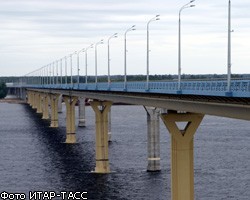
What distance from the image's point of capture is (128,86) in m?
73.2

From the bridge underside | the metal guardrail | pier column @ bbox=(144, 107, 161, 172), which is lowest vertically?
pier column @ bbox=(144, 107, 161, 172)

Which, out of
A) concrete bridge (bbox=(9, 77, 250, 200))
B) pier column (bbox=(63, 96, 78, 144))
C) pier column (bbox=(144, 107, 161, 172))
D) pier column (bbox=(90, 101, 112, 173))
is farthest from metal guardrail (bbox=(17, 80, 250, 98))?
pier column (bbox=(63, 96, 78, 144))

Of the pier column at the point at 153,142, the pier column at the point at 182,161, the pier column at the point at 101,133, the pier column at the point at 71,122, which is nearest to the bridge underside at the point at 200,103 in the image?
the pier column at the point at 182,161

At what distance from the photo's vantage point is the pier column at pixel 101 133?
89625mm

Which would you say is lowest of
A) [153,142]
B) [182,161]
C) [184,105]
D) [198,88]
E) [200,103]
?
[153,142]

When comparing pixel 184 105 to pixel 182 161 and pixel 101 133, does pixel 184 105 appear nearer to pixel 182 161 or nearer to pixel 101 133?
pixel 182 161

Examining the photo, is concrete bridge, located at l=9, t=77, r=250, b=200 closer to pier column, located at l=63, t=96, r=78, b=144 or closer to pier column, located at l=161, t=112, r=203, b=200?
pier column, located at l=161, t=112, r=203, b=200

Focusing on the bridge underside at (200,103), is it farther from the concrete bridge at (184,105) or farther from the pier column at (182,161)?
the pier column at (182,161)

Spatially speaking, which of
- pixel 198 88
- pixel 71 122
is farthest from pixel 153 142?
pixel 71 122

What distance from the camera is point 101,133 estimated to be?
305 feet

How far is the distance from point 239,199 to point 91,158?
122 ft

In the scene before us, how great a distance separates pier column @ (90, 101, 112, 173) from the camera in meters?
89.6

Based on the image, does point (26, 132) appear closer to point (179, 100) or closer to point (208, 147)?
point (208, 147)

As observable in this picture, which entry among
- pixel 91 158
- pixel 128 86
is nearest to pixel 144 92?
pixel 128 86
